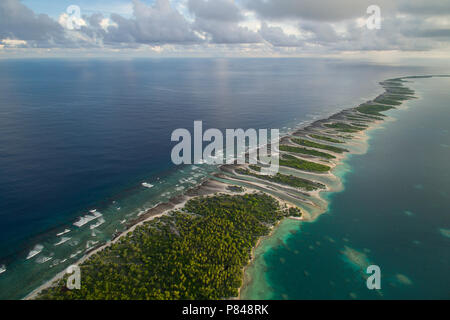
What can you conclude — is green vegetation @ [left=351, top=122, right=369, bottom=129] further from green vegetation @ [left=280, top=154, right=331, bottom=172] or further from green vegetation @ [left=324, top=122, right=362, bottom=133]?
green vegetation @ [left=280, top=154, right=331, bottom=172]

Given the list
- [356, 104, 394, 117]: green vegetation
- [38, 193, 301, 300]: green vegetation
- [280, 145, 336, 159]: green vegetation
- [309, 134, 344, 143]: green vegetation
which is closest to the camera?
[38, 193, 301, 300]: green vegetation

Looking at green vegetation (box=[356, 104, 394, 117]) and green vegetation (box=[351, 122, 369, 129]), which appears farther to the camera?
green vegetation (box=[356, 104, 394, 117])

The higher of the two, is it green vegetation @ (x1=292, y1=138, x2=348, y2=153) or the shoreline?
green vegetation @ (x1=292, y1=138, x2=348, y2=153)

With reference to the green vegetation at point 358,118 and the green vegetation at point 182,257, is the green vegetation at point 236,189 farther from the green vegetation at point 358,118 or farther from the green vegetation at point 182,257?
the green vegetation at point 358,118

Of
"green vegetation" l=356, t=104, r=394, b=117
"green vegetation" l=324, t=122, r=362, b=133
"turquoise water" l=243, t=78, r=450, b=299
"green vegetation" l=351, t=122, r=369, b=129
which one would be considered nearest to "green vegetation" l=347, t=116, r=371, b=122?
"green vegetation" l=351, t=122, r=369, b=129

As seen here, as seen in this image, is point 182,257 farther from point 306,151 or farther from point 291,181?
point 306,151

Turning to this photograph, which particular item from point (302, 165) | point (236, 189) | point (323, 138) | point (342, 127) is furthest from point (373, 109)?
point (236, 189)

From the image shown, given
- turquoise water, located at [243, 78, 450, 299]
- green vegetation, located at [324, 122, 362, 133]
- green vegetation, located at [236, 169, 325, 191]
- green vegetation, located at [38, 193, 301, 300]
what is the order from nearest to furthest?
green vegetation, located at [38, 193, 301, 300] < turquoise water, located at [243, 78, 450, 299] < green vegetation, located at [236, 169, 325, 191] < green vegetation, located at [324, 122, 362, 133]
